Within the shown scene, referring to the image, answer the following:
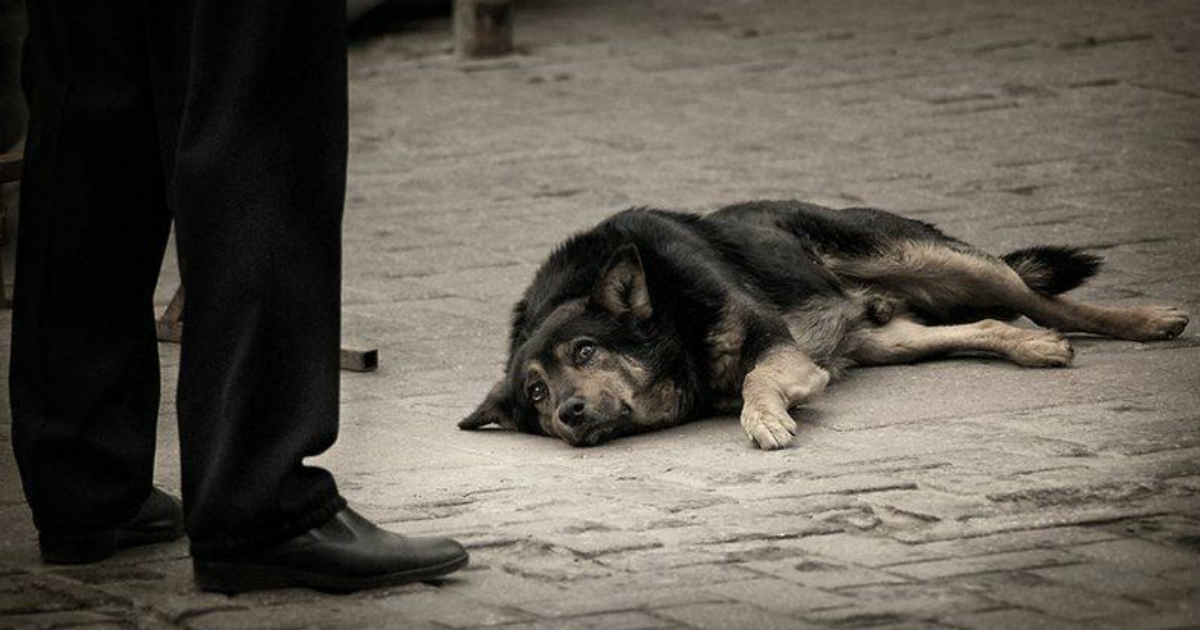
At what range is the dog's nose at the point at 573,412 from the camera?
576 centimetres

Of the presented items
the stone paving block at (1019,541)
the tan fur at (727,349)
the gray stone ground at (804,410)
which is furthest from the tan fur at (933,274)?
the stone paving block at (1019,541)

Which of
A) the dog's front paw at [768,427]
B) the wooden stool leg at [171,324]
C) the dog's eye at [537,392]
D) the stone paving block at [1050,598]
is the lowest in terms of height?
the stone paving block at [1050,598]

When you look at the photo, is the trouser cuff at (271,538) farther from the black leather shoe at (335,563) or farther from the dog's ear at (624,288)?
the dog's ear at (624,288)

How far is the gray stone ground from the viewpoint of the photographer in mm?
4148

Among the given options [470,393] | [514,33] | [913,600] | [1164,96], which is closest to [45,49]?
[913,600]

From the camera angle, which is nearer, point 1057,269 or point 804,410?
point 804,410

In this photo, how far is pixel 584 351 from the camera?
601 centimetres

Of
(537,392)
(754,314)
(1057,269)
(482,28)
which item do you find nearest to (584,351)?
(537,392)

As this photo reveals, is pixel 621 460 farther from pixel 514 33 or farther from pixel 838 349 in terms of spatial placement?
pixel 514 33

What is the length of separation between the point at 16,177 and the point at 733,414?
2351mm

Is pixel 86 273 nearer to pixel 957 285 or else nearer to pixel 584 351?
pixel 584 351

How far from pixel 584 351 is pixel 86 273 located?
6.41 feet

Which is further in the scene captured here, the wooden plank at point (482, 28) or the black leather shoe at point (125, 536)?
the wooden plank at point (482, 28)

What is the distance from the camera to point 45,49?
4.27 metres
